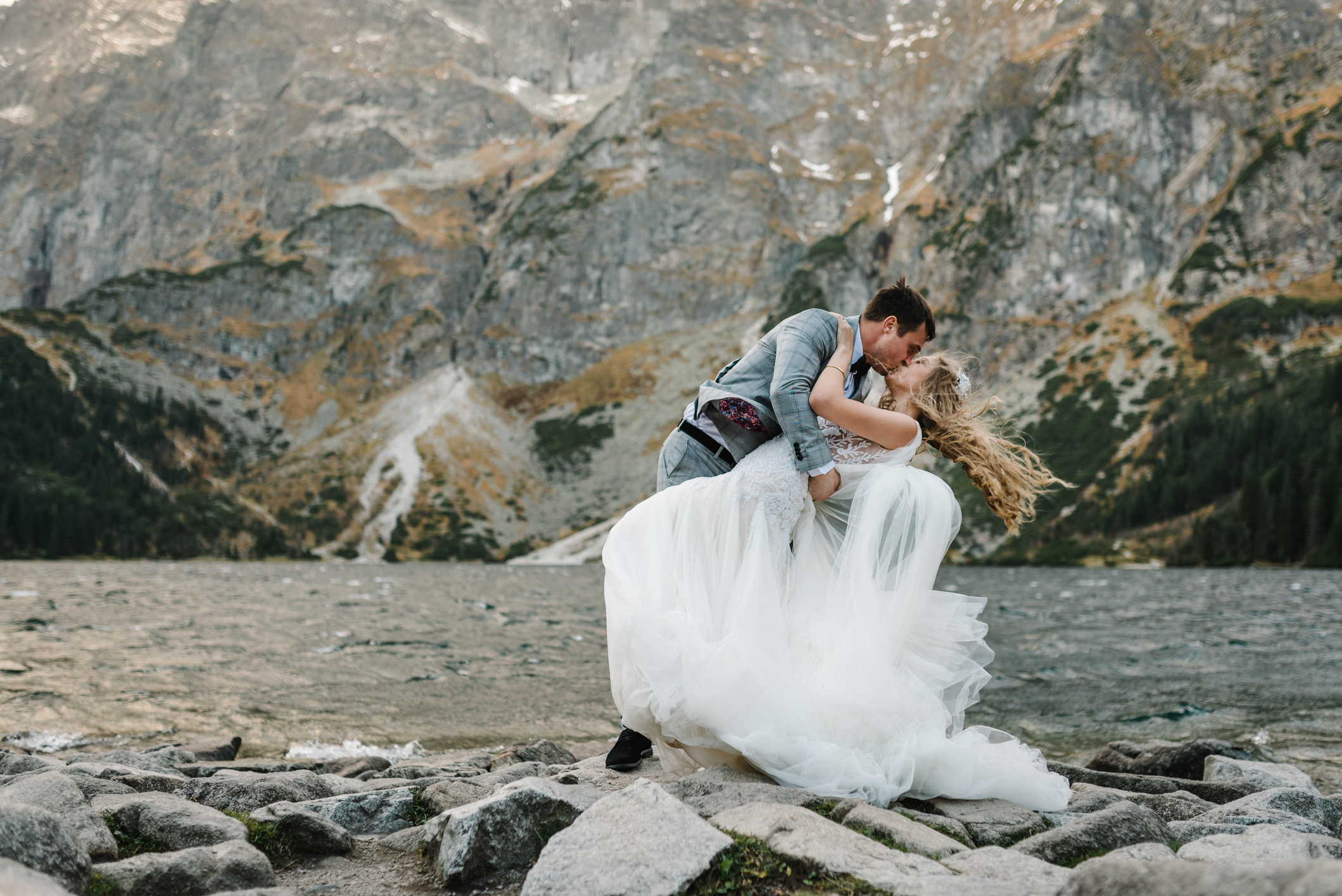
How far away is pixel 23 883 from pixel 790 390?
4405mm

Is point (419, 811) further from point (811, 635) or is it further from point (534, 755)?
point (534, 755)

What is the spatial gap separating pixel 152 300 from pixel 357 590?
183 metres

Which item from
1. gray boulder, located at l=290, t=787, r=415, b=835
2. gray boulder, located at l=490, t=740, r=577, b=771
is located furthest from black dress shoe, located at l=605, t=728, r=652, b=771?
gray boulder, located at l=490, t=740, r=577, b=771

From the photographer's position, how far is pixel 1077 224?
15775cm

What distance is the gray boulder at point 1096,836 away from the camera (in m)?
4.27

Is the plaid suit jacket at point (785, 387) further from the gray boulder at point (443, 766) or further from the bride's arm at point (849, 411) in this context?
the gray boulder at point (443, 766)

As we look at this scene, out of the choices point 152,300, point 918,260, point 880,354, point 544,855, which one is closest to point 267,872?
point 544,855

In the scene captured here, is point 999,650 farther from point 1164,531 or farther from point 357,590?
point 1164,531

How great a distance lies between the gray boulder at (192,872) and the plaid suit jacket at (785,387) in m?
3.84

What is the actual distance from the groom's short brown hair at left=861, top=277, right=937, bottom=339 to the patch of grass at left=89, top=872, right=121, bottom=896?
17.5ft

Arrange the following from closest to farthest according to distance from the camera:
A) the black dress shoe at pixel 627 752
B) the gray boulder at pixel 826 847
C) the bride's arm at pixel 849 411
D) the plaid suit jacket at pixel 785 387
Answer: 1. the gray boulder at pixel 826 847
2. the plaid suit jacket at pixel 785 387
3. the bride's arm at pixel 849 411
4. the black dress shoe at pixel 627 752

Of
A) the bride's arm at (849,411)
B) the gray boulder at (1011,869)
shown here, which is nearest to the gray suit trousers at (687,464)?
the bride's arm at (849,411)

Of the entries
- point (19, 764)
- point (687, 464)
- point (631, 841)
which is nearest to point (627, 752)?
point (687, 464)

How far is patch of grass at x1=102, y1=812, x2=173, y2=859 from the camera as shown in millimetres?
4348
